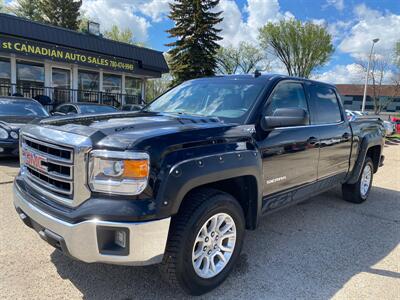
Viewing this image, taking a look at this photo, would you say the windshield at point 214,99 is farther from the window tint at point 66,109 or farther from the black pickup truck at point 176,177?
the window tint at point 66,109

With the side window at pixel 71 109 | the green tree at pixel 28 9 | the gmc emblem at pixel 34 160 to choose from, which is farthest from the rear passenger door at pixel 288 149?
the green tree at pixel 28 9

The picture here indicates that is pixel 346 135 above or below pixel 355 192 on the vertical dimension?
above

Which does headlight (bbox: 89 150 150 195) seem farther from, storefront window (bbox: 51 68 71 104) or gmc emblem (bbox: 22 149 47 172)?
storefront window (bbox: 51 68 71 104)

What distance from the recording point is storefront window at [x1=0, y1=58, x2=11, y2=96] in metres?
14.6

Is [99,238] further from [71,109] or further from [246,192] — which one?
[71,109]

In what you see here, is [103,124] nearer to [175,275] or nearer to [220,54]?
[175,275]

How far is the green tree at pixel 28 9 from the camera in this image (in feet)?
117

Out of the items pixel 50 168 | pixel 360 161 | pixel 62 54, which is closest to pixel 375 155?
pixel 360 161

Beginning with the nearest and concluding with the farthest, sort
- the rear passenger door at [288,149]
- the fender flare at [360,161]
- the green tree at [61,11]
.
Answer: the rear passenger door at [288,149]
the fender flare at [360,161]
the green tree at [61,11]

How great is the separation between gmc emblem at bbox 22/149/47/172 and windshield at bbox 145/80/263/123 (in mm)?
1526

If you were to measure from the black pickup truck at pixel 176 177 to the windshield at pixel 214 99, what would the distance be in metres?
0.02

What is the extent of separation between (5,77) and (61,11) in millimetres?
21571

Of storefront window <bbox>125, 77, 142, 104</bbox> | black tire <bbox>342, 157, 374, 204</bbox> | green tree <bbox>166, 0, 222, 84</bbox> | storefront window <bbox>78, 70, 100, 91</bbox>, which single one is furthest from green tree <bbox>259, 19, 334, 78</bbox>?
black tire <bbox>342, 157, 374, 204</bbox>

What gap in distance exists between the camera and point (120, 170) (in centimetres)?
232
